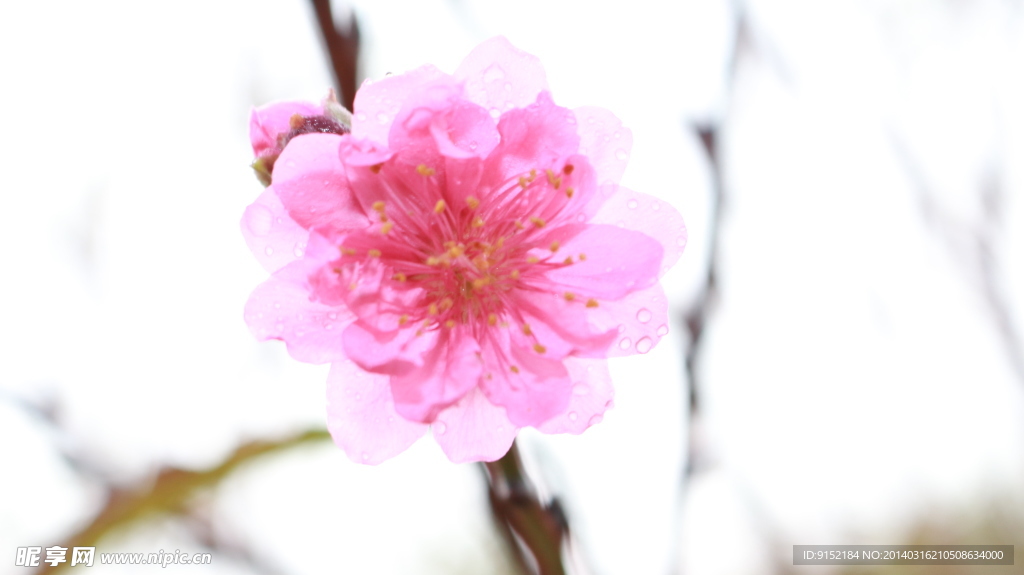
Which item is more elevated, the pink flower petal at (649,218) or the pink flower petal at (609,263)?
the pink flower petal at (649,218)

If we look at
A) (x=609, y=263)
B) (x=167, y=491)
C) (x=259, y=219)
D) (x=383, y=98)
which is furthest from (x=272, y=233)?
(x=167, y=491)

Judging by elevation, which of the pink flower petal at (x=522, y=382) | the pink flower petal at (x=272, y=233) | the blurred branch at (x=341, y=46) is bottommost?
the pink flower petal at (x=522, y=382)

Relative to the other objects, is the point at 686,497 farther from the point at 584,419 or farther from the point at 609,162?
the point at 609,162

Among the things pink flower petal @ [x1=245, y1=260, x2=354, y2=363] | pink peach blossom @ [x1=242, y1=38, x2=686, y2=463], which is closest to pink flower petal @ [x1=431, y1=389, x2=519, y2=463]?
pink peach blossom @ [x1=242, y1=38, x2=686, y2=463]

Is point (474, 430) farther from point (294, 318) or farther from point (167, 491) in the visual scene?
point (167, 491)

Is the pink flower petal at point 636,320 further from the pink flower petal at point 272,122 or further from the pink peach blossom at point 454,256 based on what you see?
the pink flower petal at point 272,122

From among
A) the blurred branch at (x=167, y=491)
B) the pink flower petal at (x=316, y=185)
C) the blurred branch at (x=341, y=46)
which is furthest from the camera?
the blurred branch at (x=167, y=491)

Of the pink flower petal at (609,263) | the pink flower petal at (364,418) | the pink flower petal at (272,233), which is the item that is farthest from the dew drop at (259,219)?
the pink flower petal at (609,263)
